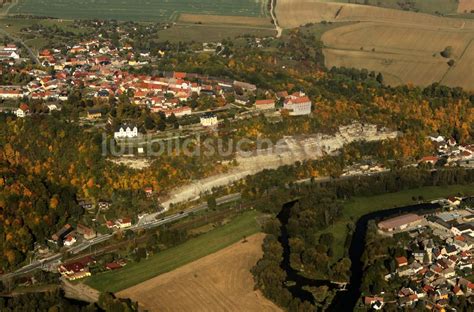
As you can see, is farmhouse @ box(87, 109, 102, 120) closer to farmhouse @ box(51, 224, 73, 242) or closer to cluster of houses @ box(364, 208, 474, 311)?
farmhouse @ box(51, 224, 73, 242)

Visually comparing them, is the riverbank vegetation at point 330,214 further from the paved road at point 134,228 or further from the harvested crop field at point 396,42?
the harvested crop field at point 396,42

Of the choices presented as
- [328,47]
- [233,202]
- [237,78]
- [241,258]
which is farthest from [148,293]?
[328,47]

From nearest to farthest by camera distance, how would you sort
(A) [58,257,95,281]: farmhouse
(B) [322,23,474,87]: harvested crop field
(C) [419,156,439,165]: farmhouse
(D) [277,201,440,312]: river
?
(D) [277,201,440,312]: river < (A) [58,257,95,281]: farmhouse < (C) [419,156,439,165]: farmhouse < (B) [322,23,474,87]: harvested crop field

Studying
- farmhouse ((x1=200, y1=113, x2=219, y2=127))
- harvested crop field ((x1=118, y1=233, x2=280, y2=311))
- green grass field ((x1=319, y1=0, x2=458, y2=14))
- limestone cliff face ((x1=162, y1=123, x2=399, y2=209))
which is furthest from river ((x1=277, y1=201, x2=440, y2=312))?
green grass field ((x1=319, y1=0, x2=458, y2=14))

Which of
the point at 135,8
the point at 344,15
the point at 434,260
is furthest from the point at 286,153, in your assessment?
the point at 135,8

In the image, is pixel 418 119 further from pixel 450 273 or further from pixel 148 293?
pixel 148 293

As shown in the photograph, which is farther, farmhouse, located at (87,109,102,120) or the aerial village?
the aerial village

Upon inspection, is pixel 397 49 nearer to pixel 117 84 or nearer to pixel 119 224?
pixel 117 84
